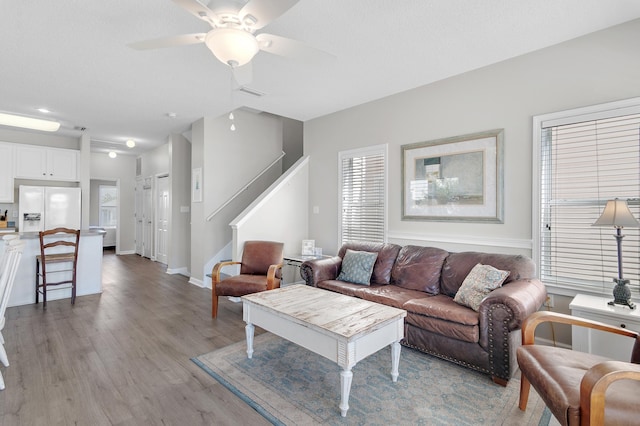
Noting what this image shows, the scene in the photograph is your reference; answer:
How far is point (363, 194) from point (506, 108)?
1.98 m

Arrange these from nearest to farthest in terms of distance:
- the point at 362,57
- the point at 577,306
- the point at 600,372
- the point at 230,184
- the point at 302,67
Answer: the point at 600,372 → the point at 577,306 → the point at 362,57 → the point at 302,67 → the point at 230,184

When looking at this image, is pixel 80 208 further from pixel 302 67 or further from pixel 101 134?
pixel 302 67

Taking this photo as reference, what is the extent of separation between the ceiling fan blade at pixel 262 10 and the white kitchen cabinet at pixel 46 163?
5945 mm

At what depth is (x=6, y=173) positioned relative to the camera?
17.7 feet

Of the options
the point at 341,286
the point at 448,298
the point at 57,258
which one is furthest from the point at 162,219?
the point at 448,298

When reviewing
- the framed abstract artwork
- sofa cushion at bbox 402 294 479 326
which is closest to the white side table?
sofa cushion at bbox 402 294 479 326

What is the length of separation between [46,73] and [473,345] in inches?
191

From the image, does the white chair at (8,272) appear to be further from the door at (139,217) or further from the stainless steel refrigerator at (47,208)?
the door at (139,217)

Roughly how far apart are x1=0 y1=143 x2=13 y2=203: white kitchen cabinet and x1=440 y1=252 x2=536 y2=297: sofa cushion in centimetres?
695

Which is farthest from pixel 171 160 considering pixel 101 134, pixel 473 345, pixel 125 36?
pixel 473 345

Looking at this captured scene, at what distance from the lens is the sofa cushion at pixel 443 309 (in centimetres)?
245

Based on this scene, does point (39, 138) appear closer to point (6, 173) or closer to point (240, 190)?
point (6, 173)

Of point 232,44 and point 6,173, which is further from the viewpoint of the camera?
point 6,173

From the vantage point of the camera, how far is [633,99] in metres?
2.55
